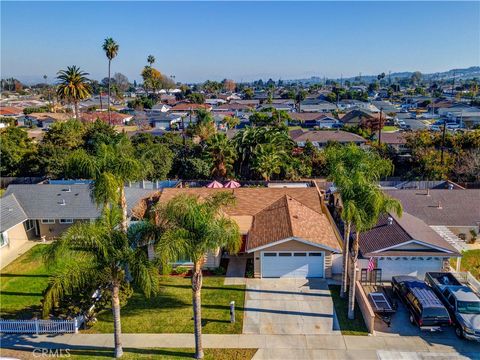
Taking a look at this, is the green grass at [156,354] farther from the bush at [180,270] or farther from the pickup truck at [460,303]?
the pickup truck at [460,303]

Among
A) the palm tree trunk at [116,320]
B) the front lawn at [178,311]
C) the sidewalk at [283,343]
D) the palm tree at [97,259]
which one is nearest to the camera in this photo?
the palm tree at [97,259]

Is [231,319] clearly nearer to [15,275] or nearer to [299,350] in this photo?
[299,350]

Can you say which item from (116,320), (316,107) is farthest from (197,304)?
(316,107)

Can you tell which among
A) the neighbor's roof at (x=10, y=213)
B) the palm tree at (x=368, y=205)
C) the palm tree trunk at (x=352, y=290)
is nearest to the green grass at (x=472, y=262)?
the palm tree trunk at (x=352, y=290)

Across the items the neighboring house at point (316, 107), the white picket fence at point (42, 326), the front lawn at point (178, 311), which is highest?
the neighboring house at point (316, 107)

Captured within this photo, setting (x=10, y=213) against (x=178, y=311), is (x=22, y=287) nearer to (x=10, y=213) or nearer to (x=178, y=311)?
(x=10, y=213)

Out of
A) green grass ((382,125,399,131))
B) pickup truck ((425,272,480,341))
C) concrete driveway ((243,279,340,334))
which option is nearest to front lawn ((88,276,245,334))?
concrete driveway ((243,279,340,334))

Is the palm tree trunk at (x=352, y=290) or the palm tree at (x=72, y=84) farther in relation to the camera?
the palm tree at (x=72, y=84)
